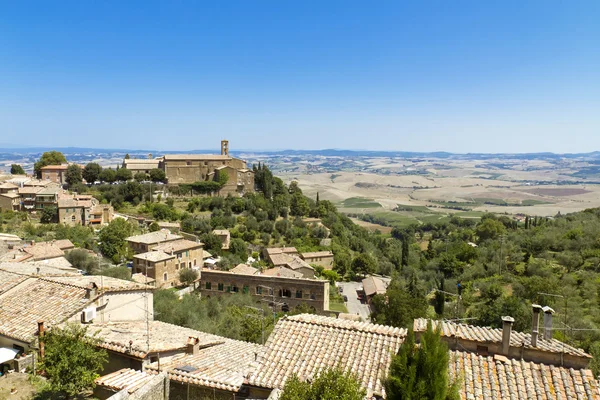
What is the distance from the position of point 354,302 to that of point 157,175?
121 feet

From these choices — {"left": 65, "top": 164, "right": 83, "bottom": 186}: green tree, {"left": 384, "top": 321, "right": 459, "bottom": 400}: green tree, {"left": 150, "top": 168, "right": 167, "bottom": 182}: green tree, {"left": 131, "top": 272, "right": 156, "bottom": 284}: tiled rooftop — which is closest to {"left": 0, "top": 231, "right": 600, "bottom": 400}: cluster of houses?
{"left": 384, "top": 321, "right": 459, "bottom": 400}: green tree

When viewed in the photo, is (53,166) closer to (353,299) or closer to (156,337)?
(353,299)

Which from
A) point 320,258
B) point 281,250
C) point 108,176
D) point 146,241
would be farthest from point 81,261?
point 108,176

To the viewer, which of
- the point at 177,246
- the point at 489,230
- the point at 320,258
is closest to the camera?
the point at 177,246

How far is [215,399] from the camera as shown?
8.50 meters

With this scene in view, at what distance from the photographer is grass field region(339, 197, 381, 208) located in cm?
14638

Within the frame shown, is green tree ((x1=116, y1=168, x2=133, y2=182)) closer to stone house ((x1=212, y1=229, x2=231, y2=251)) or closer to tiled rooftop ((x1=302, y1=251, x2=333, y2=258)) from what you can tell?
stone house ((x1=212, y1=229, x2=231, y2=251))

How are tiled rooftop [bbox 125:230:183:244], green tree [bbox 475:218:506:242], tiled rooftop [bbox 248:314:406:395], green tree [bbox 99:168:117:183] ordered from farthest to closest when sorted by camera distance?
green tree [bbox 475:218:506:242]
green tree [bbox 99:168:117:183]
tiled rooftop [bbox 125:230:183:244]
tiled rooftop [bbox 248:314:406:395]

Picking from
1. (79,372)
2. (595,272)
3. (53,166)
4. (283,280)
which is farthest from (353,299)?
(53,166)

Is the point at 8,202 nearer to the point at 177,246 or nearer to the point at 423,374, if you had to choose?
the point at 177,246

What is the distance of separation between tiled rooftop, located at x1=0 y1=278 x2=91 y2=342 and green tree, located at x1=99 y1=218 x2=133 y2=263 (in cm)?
2248

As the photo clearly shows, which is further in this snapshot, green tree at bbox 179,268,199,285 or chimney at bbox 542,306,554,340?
green tree at bbox 179,268,199,285

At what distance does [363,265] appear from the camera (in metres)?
46.4

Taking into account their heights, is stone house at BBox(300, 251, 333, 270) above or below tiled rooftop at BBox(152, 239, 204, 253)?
below
